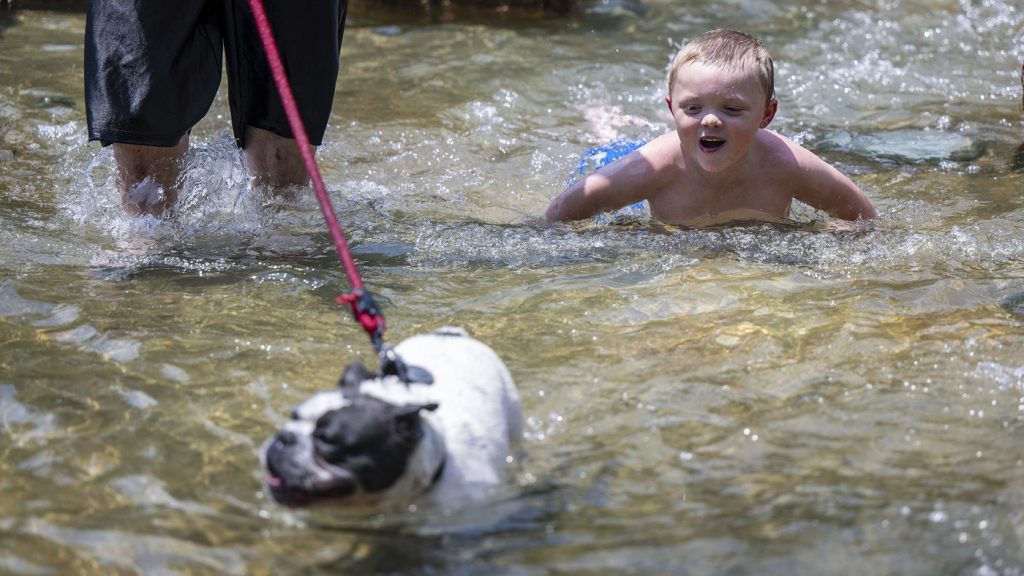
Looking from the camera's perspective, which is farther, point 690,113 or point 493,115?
point 493,115

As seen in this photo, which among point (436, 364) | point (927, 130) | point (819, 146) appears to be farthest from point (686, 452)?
point (927, 130)

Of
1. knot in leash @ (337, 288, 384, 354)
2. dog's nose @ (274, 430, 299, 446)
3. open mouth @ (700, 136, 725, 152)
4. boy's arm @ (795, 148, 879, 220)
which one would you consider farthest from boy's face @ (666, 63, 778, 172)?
dog's nose @ (274, 430, 299, 446)

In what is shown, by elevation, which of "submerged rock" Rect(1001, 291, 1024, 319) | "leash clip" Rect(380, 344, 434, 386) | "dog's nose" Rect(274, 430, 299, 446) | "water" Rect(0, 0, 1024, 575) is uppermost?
"leash clip" Rect(380, 344, 434, 386)

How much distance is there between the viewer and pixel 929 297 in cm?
444

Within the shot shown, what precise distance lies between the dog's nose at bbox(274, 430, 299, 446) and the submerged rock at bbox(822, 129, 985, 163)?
16.3 feet

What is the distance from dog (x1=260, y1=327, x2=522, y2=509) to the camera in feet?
8.60

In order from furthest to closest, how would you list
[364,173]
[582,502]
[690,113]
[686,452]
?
[364,173] → [690,113] → [686,452] → [582,502]

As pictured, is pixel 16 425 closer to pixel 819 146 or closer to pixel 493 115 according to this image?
pixel 493 115

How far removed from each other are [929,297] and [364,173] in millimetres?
3218

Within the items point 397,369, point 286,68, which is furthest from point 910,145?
point 397,369

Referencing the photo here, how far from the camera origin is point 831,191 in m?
5.48

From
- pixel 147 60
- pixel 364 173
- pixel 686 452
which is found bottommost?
pixel 364 173

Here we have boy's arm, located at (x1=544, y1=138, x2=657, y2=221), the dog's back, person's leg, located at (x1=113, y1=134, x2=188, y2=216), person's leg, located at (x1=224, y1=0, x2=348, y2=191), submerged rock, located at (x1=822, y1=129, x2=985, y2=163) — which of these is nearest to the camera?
the dog's back

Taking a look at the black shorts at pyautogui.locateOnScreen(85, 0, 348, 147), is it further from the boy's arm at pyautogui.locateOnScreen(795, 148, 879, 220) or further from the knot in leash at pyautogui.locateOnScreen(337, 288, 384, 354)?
the boy's arm at pyautogui.locateOnScreen(795, 148, 879, 220)
